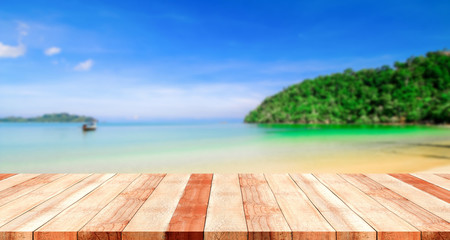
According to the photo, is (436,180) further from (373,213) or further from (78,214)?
(78,214)

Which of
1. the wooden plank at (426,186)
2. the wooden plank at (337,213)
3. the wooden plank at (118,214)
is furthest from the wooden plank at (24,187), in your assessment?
the wooden plank at (426,186)

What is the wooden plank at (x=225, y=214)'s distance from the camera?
1185 mm

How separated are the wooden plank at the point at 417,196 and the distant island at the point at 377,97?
1892 inches

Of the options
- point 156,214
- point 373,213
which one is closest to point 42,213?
point 156,214

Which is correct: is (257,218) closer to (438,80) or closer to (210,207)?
(210,207)

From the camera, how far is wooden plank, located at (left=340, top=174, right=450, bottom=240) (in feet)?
3.91

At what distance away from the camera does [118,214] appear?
4.59ft

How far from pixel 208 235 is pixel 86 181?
1488 millimetres

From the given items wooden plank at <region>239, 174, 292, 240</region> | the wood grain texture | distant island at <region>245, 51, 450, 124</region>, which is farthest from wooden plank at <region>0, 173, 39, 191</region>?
distant island at <region>245, 51, 450, 124</region>

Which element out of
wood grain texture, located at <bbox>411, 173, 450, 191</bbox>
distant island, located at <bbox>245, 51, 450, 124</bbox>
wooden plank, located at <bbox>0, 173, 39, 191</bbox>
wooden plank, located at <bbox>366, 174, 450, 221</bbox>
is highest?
distant island, located at <bbox>245, 51, 450, 124</bbox>

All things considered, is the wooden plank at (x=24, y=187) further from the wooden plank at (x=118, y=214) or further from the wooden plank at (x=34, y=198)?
the wooden plank at (x=118, y=214)

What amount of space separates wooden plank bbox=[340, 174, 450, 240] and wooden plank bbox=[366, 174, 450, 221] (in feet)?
0.16

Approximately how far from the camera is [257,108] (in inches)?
3583

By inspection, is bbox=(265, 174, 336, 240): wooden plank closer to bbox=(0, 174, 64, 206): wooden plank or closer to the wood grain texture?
the wood grain texture
